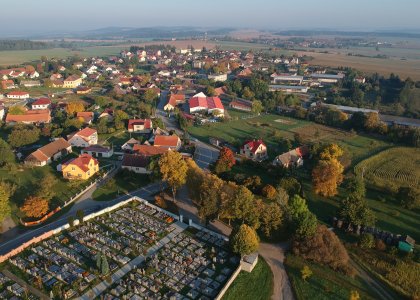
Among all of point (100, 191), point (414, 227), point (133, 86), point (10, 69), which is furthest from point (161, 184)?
point (10, 69)

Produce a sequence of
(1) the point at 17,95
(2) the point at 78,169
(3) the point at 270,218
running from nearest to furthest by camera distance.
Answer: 1. (3) the point at 270,218
2. (2) the point at 78,169
3. (1) the point at 17,95

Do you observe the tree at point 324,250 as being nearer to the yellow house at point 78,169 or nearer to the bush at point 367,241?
the bush at point 367,241

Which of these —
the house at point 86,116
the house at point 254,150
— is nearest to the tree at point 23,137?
the house at point 86,116

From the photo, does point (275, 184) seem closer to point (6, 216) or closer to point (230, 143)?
point (230, 143)

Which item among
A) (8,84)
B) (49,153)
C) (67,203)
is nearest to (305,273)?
(67,203)

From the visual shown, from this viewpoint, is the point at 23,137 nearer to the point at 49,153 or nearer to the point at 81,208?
the point at 49,153

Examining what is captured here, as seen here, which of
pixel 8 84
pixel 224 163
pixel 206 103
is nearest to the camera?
pixel 224 163

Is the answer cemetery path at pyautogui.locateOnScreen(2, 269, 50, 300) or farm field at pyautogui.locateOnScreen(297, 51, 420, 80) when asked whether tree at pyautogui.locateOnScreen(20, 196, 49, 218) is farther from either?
farm field at pyautogui.locateOnScreen(297, 51, 420, 80)
